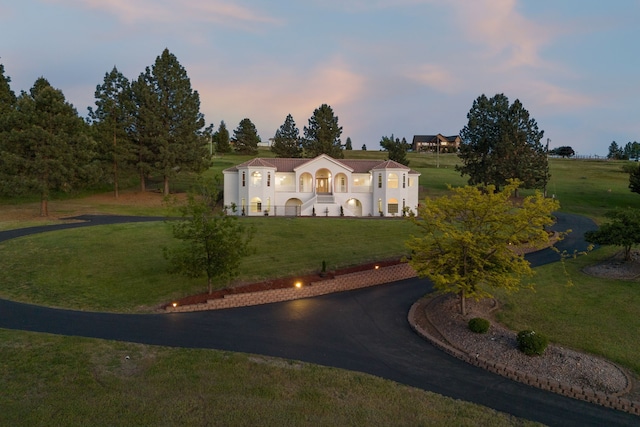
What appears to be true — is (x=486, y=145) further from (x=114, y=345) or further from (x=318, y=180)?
(x=114, y=345)

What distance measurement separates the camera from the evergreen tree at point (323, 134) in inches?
2879

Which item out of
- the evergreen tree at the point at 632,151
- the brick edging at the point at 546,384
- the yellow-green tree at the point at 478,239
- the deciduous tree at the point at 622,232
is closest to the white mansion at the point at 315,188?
the deciduous tree at the point at 622,232

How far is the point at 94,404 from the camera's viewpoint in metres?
9.48

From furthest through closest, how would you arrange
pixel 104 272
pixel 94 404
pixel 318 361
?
1. pixel 104 272
2. pixel 318 361
3. pixel 94 404

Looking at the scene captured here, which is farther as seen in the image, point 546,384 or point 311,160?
point 311,160

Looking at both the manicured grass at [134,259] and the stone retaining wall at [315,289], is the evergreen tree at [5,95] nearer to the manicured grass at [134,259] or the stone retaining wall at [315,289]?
the manicured grass at [134,259]

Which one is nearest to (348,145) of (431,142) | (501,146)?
(431,142)

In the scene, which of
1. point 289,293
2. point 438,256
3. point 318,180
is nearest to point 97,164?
point 318,180

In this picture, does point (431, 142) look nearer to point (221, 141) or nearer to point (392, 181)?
point (221, 141)

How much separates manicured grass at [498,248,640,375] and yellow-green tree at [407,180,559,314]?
2259 millimetres

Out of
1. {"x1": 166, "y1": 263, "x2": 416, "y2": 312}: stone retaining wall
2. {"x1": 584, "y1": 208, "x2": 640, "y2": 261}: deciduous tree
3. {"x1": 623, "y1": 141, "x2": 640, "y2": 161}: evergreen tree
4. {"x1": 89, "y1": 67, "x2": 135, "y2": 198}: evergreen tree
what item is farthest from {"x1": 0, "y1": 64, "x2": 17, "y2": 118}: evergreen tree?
{"x1": 623, "y1": 141, "x2": 640, "y2": 161}: evergreen tree

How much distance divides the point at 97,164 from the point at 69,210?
6.21 meters

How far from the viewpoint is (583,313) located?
18766mm

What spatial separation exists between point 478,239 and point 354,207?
3284 cm
